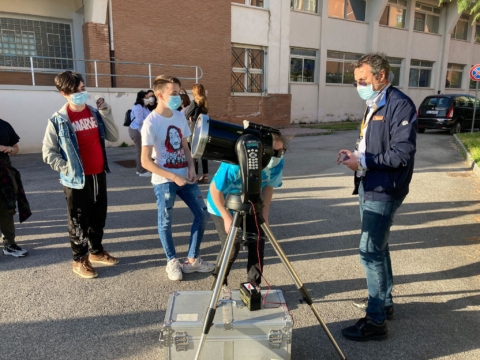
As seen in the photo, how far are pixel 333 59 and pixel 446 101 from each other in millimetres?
7269

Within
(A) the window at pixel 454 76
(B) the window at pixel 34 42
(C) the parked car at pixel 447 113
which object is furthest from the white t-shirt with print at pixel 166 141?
(A) the window at pixel 454 76

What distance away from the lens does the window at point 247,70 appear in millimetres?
17469

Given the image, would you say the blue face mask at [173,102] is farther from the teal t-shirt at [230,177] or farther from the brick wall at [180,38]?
the brick wall at [180,38]

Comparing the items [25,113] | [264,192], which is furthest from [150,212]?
[25,113]

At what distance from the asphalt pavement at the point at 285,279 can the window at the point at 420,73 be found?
20750mm

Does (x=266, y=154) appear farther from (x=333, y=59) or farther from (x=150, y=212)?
(x=333, y=59)

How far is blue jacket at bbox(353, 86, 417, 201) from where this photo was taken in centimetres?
253

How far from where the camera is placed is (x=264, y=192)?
10.1 feet

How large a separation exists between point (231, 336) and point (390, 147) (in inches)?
64.0

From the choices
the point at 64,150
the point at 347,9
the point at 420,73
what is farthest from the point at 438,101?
the point at 64,150

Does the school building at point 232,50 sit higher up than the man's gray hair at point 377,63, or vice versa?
the school building at point 232,50

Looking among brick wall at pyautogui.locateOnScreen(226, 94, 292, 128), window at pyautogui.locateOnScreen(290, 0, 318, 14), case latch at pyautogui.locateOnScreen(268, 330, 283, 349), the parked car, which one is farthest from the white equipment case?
window at pyautogui.locateOnScreen(290, 0, 318, 14)

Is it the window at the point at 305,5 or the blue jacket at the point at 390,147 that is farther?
the window at the point at 305,5

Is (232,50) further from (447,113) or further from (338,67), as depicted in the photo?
(447,113)
